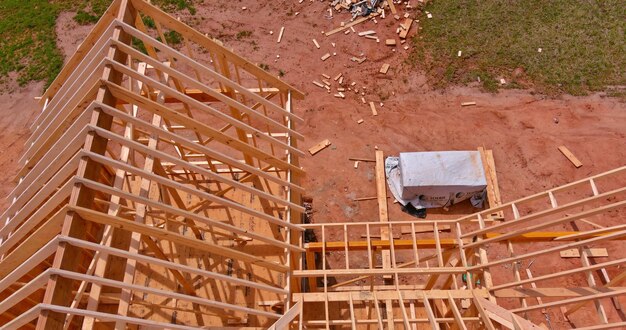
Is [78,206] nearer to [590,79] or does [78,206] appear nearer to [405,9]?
[405,9]

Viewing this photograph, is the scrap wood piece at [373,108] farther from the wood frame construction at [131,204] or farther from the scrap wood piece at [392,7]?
the wood frame construction at [131,204]

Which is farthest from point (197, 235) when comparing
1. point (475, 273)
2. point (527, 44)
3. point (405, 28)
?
point (527, 44)

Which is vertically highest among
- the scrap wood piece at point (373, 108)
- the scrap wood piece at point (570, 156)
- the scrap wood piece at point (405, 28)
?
the scrap wood piece at point (405, 28)

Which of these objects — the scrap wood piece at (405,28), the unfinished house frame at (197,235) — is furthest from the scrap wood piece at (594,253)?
the scrap wood piece at (405,28)

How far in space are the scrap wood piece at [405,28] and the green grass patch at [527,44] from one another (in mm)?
576

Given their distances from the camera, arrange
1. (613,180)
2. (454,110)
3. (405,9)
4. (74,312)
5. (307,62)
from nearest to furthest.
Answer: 1. (74,312)
2. (613,180)
3. (454,110)
4. (307,62)
5. (405,9)

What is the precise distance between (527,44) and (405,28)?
483cm

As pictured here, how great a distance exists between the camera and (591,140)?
13625 millimetres

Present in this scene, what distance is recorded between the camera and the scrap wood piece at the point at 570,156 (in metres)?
13.1

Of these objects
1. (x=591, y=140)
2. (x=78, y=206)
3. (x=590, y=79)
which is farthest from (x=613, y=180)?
(x=78, y=206)

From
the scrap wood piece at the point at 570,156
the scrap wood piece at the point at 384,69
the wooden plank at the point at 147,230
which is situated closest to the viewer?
the wooden plank at the point at 147,230

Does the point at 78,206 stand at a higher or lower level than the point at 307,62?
lower

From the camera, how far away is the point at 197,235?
10.0 m

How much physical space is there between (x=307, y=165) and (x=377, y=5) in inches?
334
